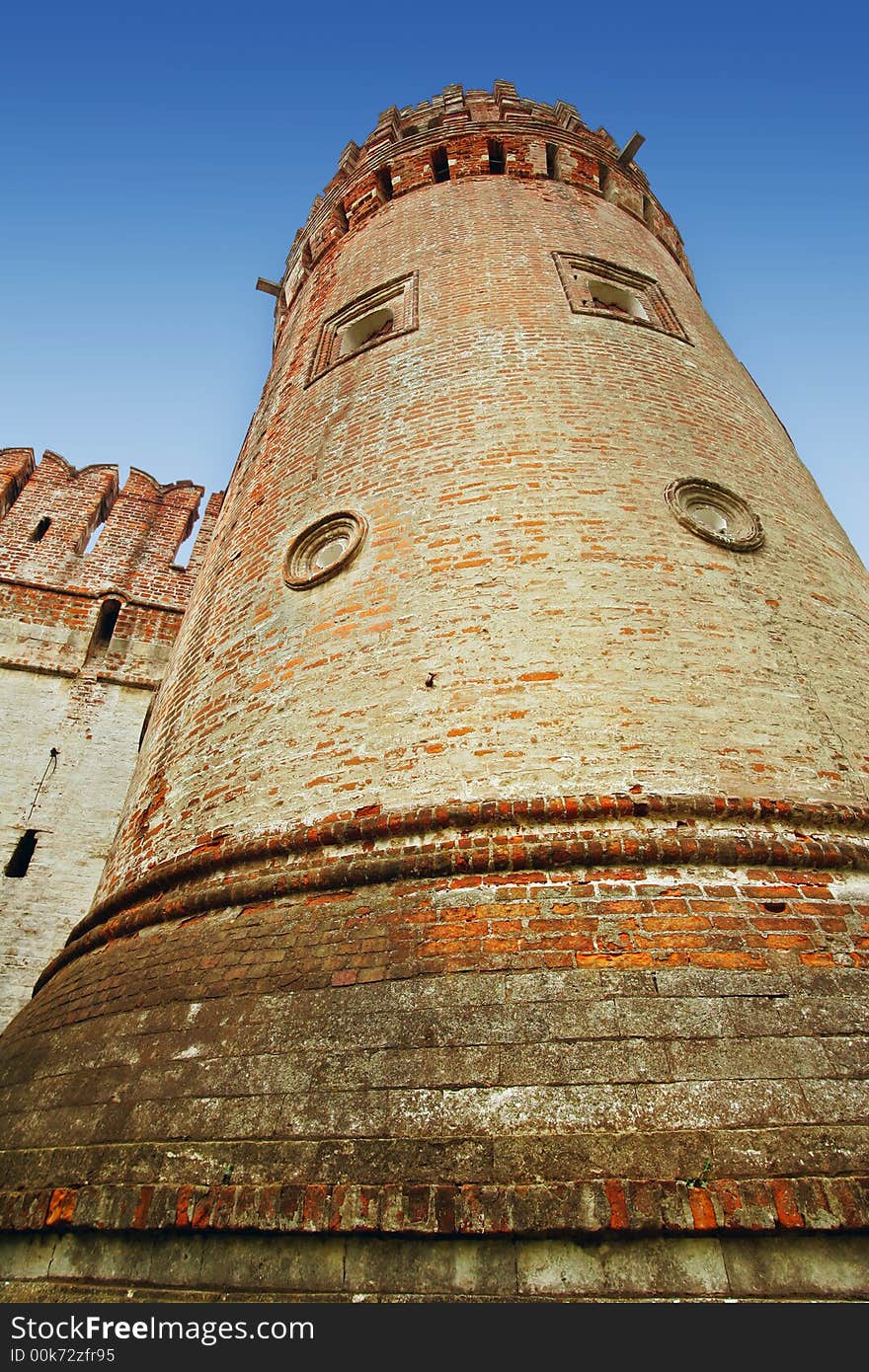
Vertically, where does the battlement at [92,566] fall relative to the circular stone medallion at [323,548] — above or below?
above

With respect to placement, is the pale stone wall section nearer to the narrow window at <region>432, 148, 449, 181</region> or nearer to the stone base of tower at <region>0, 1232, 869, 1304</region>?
the stone base of tower at <region>0, 1232, 869, 1304</region>

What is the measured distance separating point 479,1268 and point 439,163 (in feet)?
35.1

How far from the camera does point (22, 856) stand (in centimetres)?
697

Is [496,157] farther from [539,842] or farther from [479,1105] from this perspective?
[479,1105]

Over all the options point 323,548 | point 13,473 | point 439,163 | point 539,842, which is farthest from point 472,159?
point 539,842

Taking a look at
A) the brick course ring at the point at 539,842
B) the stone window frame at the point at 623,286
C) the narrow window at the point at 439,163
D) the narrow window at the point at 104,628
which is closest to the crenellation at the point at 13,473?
the narrow window at the point at 104,628

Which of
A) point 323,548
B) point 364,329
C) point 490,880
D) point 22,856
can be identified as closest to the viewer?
point 490,880

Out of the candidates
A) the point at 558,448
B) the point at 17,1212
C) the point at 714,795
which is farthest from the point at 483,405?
the point at 17,1212

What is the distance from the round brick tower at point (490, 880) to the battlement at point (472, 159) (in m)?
3.68

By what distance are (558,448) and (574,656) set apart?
1.73 metres

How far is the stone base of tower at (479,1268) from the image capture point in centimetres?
215

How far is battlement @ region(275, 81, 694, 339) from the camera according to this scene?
8.98m

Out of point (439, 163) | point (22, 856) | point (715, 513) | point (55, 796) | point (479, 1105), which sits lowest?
point (479, 1105)

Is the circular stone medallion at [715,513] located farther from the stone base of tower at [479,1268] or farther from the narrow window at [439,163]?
the narrow window at [439,163]
